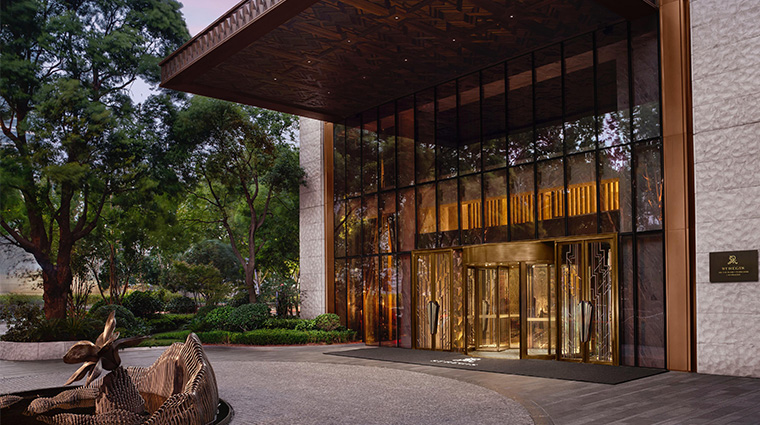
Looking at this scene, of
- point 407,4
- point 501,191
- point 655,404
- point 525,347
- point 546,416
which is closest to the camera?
point 546,416

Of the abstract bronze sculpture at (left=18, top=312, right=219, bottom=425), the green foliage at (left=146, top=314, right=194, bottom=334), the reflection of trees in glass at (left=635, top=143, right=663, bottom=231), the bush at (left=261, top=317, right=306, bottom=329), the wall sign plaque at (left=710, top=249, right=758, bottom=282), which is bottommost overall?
the green foliage at (left=146, top=314, right=194, bottom=334)

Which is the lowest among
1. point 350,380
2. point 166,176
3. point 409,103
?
point 350,380

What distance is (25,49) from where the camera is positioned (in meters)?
18.4

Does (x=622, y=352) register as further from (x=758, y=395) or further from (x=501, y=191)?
(x=501, y=191)

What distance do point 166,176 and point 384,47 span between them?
36.1 feet

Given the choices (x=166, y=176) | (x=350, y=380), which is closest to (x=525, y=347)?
(x=350, y=380)

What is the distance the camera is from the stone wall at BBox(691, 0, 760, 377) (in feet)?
32.7

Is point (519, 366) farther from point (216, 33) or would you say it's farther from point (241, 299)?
point (241, 299)

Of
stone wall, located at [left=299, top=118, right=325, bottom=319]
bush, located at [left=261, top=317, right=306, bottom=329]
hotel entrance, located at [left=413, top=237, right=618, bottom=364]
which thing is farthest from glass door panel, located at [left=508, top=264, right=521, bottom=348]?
bush, located at [left=261, top=317, right=306, bottom=329]

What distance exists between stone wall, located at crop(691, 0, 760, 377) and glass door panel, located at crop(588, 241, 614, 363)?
1591 millimetres

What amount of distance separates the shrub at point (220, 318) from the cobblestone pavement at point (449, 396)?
634cm

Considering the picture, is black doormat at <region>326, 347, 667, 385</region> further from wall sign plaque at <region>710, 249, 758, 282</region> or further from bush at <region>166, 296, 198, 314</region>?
bush at <region>166, 296, 198, 314</region>

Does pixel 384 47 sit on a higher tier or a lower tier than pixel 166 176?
higher

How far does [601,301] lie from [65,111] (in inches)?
630
